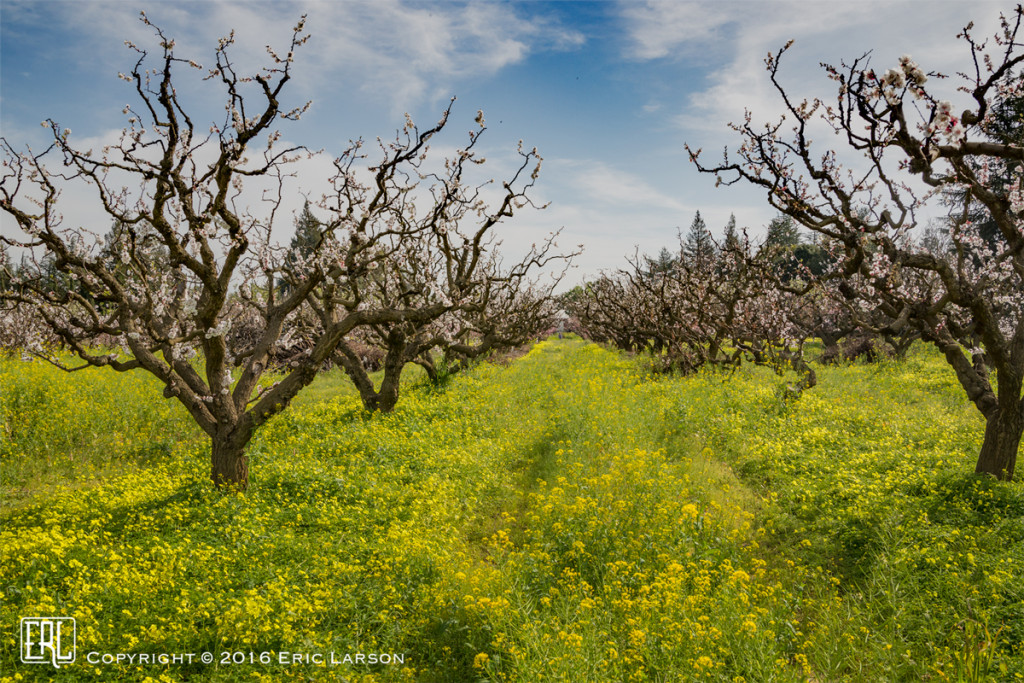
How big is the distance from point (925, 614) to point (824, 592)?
3.44 feet

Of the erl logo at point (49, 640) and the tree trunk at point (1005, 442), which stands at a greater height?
the tree trunk at point (1005, 442)

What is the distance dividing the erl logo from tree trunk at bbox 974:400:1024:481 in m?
12.0

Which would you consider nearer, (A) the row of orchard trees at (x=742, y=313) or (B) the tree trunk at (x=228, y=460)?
(B) the tree trunk at (x=228, y=460)

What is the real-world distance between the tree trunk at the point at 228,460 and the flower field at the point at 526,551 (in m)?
0.34

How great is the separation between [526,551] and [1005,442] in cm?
780

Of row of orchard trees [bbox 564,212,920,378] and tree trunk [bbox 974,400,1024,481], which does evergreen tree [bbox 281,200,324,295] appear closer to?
row of orchard trees [bbox 564,212,920,378]

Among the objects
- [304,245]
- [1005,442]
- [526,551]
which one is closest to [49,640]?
[526,551]

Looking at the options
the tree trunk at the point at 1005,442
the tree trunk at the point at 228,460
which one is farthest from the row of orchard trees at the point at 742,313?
the tree trunk at the point at 228,460

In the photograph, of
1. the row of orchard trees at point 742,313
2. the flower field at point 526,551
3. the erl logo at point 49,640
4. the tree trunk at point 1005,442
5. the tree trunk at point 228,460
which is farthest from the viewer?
the row of orchard trees at point 742,313

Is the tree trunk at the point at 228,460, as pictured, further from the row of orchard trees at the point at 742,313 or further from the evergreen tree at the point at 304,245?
the row of orchard trees at the point at 742,313

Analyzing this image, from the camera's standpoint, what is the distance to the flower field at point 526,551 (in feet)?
15.9

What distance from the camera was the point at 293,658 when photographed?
4.79 metres

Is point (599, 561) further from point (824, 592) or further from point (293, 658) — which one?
point (293, 658)

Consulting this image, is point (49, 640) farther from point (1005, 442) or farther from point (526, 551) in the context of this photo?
point (1005, 442)
